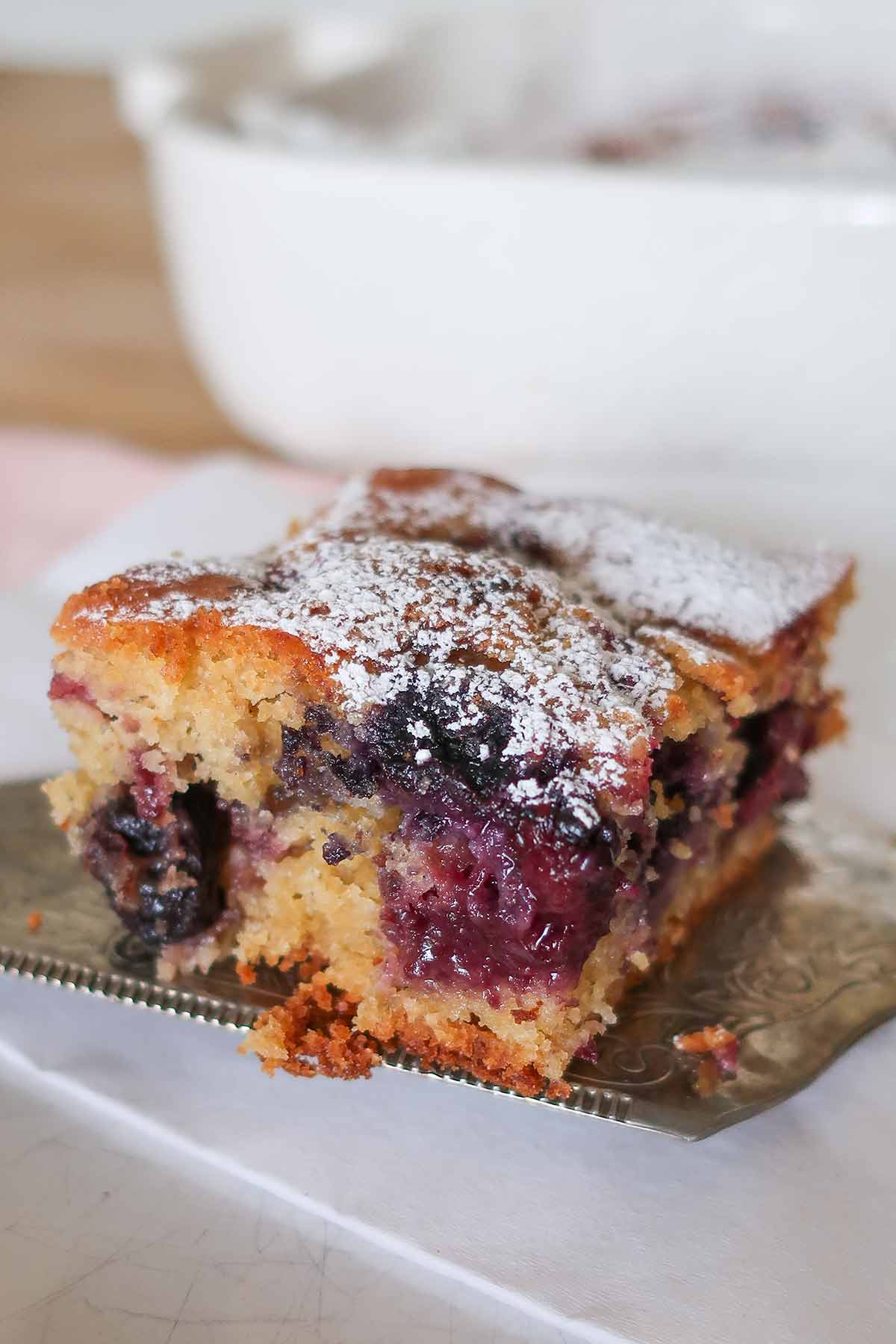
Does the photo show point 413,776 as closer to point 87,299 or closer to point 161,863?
point 161,863

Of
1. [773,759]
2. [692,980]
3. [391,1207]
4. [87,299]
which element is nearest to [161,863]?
[391,1207]

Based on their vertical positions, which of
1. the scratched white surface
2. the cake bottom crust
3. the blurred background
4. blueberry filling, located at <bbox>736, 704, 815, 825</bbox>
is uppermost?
the blurred background

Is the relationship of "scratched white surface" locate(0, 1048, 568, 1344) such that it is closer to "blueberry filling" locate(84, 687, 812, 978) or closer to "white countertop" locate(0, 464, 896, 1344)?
"white countertop" locate(0, 464, 896, 1344)

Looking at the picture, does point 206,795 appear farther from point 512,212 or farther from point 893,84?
point 893,84

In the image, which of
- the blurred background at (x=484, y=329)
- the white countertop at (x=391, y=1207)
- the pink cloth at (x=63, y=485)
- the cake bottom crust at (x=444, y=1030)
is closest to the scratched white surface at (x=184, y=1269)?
the white countertop at (x=391, y=1207)

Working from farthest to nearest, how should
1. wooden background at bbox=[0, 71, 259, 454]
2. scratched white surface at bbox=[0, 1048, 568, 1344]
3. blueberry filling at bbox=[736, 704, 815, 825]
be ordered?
wooden background at bbox=[0, 71, 259, 454] < blueberry filling at bbox=[736, 704, 815, 825] < scratched white surface at bbox=[0, 1048, 568, 1344]

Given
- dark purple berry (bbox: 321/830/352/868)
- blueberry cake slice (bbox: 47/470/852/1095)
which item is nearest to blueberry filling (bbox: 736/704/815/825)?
blueberry cake slice (bbox: 47/470/852/1095)
